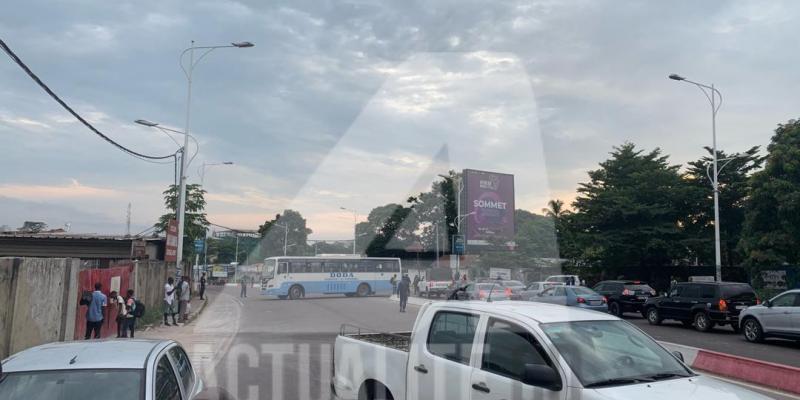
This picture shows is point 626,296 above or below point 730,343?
above

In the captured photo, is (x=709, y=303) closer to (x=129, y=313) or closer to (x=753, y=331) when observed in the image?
(x=753, y=331)

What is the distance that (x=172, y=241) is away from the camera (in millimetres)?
22406

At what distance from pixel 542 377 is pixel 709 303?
17.5 metres

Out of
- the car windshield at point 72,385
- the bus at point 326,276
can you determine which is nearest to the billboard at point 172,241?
the bus at point 326,276

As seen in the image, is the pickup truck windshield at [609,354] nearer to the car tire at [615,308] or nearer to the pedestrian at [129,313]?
the pedestrian at [129,313]

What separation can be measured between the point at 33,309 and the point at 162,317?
10876 mm

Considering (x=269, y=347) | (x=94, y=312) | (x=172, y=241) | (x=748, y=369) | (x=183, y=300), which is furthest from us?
(x=172, y=241)

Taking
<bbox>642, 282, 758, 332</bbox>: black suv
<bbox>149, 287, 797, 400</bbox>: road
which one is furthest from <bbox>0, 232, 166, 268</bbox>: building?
<bbox>642, 282, 758, 332</bbox>: black suv

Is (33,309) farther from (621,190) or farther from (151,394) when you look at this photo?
(621,190)

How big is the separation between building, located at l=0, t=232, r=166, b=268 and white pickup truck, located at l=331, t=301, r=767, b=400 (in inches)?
984

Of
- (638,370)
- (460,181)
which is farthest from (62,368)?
(460,181)

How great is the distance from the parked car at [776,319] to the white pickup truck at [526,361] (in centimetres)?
1265

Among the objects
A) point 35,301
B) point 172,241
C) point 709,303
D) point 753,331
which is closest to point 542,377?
point 35,301

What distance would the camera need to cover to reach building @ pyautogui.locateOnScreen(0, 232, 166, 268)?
1112 inches
